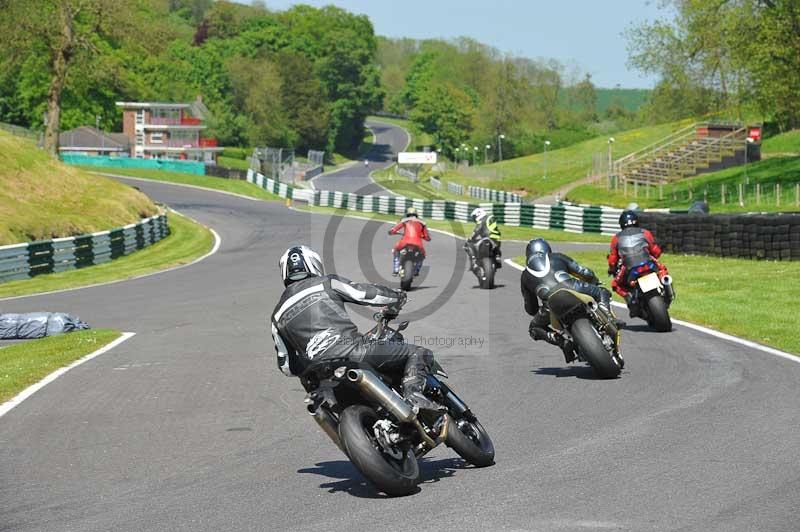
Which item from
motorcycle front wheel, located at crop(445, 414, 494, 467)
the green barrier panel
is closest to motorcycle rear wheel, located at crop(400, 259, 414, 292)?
motorcycle front wheel, located at crop(445, 414, 494, 467)

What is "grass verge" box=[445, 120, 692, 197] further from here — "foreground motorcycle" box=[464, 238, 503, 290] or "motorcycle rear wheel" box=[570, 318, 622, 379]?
"motorcycle rear wheel" box=[570, 318, 622, 379]

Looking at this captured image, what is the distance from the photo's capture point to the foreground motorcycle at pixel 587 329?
1171 cm

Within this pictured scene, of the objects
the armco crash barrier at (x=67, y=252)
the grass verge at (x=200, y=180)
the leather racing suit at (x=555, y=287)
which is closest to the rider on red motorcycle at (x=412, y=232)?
the leather racing suit at (x=555, y=287)

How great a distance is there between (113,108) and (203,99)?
750 inches

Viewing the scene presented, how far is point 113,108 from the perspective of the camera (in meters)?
142

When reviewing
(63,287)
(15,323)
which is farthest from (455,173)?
(15,323)

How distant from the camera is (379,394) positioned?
733cm

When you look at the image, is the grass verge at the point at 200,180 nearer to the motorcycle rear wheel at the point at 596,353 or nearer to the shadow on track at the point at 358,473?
the motorcycle rear wheel at the point at 596,353

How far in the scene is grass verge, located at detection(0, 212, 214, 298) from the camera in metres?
28.6

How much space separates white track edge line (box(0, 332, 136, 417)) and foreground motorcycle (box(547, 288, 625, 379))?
5.52 m

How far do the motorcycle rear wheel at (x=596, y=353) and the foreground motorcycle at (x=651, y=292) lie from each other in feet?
12.2

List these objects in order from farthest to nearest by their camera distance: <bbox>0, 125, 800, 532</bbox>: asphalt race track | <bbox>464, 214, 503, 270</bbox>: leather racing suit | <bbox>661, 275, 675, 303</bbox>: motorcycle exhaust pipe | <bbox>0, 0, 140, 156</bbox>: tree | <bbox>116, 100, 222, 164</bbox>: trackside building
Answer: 1. <bbox>116, 100, 222, 164</bbox>: trackside building
2. <bbox>0, 0, 140, 156</bbox>: tree
3. <bbox>464, 214, 503, 270</bbox>: leather racing suit
4. <bbox>661, 275, 675, 303</bbox>: motorcycle exhaust pipe
5. <bbox>0, 125, 800, 532</bbox>: asphalt race track

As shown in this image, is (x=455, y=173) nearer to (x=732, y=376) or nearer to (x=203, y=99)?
(x=203, y=99)

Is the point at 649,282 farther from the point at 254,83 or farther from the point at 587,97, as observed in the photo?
the point at 587,97
